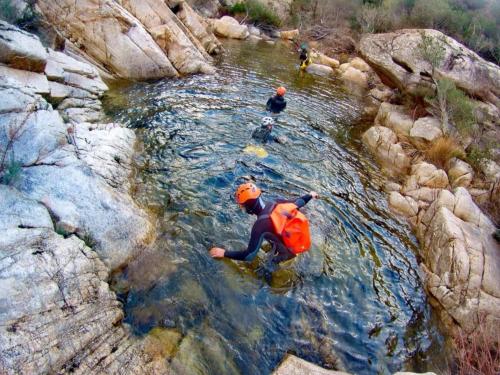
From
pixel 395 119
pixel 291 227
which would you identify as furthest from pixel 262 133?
pixel 395 119

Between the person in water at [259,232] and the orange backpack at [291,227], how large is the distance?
1.0 inches

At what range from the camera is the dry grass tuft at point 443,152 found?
1086cm

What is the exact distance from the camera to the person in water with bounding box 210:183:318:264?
5574mm

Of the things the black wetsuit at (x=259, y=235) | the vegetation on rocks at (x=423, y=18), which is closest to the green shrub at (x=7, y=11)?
the black wetsuit at (x=259, y=235)

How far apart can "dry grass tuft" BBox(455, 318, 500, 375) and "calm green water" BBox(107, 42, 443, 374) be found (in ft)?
1.16

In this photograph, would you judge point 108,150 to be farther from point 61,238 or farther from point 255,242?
point 255,242

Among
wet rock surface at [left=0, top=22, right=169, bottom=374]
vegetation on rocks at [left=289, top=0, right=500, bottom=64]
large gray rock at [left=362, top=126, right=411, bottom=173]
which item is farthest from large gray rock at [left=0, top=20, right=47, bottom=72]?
vegetation on rocks at [left=289, top=0, right=500, bottom=64]

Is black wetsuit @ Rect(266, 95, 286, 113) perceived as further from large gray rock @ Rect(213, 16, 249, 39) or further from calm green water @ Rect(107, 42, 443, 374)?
large gray rock @ Rect(213, 16, 249, 39)

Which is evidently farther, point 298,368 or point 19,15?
point 19,15

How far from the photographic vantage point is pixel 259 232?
5586 mm

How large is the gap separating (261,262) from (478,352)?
388 cm

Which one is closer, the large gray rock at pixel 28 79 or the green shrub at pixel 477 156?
the large gray rock at pixel 28 79

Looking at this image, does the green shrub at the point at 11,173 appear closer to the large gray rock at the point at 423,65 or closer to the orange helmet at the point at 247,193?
the orange helmet at the point at 247,193

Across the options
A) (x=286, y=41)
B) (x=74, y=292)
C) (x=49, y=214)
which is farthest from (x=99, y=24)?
(x=286, y=41)
